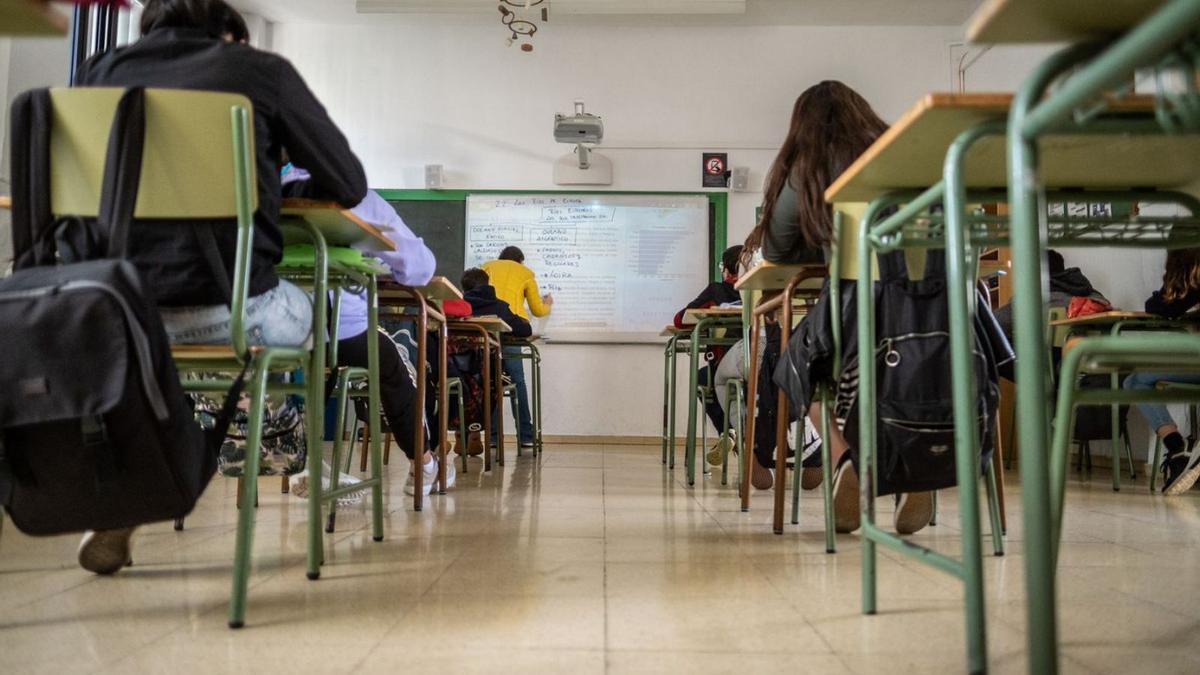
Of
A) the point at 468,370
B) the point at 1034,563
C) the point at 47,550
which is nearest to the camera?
the point at 1034,563

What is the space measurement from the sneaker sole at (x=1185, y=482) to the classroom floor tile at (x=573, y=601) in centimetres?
102

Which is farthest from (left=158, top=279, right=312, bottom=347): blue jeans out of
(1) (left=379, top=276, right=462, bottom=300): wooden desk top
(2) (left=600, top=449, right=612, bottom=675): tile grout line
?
(1) (left=379, top=276, right=462, bottom=300): wooden desk top

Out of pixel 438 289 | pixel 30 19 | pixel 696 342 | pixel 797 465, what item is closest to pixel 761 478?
pixel 696 342

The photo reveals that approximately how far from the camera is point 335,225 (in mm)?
1687

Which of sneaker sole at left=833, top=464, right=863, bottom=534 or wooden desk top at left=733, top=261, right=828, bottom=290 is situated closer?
sneaker sole at left=833, top=464, right=863, bottom=534

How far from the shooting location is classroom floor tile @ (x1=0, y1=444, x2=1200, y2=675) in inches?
41.4

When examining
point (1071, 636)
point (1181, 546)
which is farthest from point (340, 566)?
Result: point (1181, 546)

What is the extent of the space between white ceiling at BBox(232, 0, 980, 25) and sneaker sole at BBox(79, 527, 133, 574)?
4.84 meters

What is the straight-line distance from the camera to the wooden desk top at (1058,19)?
0.70 meters

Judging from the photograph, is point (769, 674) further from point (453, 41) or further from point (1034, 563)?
point (453, 41)

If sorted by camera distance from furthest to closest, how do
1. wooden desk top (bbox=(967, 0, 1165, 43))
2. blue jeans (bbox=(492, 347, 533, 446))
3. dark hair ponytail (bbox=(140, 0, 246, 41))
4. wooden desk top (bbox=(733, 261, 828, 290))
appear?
blue jeans (bbox=(492, 347, 533, 446)) → wooden desk top (bbox=(733, 261, 828, 290)) → dark hair ponytail (bbox=(140, 0, 246, 41)) → wooden desk top (bbox=(967, 0, 1165, 43))

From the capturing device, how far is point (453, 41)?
6.15 m

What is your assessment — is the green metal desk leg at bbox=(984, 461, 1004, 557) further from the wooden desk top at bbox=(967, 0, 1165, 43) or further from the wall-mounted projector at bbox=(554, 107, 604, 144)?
the wall-mounted projector at bbox=(554, 107, 604, 144)

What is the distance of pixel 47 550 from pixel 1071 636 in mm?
1969
